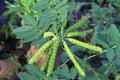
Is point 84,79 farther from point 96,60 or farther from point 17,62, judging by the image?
point 17,62

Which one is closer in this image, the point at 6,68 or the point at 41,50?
the point at 41,50

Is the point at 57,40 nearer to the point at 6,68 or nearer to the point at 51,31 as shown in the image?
the point at 51,31

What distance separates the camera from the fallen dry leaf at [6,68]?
2.12 meters

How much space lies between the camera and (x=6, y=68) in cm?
215

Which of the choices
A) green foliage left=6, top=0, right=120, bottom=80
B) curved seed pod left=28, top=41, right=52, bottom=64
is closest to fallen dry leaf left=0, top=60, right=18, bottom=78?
green foliage left=6, top=0, right=120, bottom=80

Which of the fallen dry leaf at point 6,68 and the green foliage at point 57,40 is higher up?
Result: the green foliage at point 57,40

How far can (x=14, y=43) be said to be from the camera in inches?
95.0

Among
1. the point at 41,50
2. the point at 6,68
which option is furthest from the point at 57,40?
the point at 6,68

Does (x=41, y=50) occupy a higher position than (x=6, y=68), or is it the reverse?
(x=41, y=50)

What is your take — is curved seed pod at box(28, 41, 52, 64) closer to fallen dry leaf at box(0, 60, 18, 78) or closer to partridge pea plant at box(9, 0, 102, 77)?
partridge pea plant at box(9, 0, 102, 77)

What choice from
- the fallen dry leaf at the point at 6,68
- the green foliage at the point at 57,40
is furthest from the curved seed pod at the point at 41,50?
the fallen dry leaf at the point at 6,68

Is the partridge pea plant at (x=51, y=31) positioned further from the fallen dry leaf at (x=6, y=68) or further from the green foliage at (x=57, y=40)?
the fallen dry leaf at (x=6, y=68)

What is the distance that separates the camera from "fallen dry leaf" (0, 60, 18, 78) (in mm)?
2118

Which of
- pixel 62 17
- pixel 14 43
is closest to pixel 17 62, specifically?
pixel 14 43
